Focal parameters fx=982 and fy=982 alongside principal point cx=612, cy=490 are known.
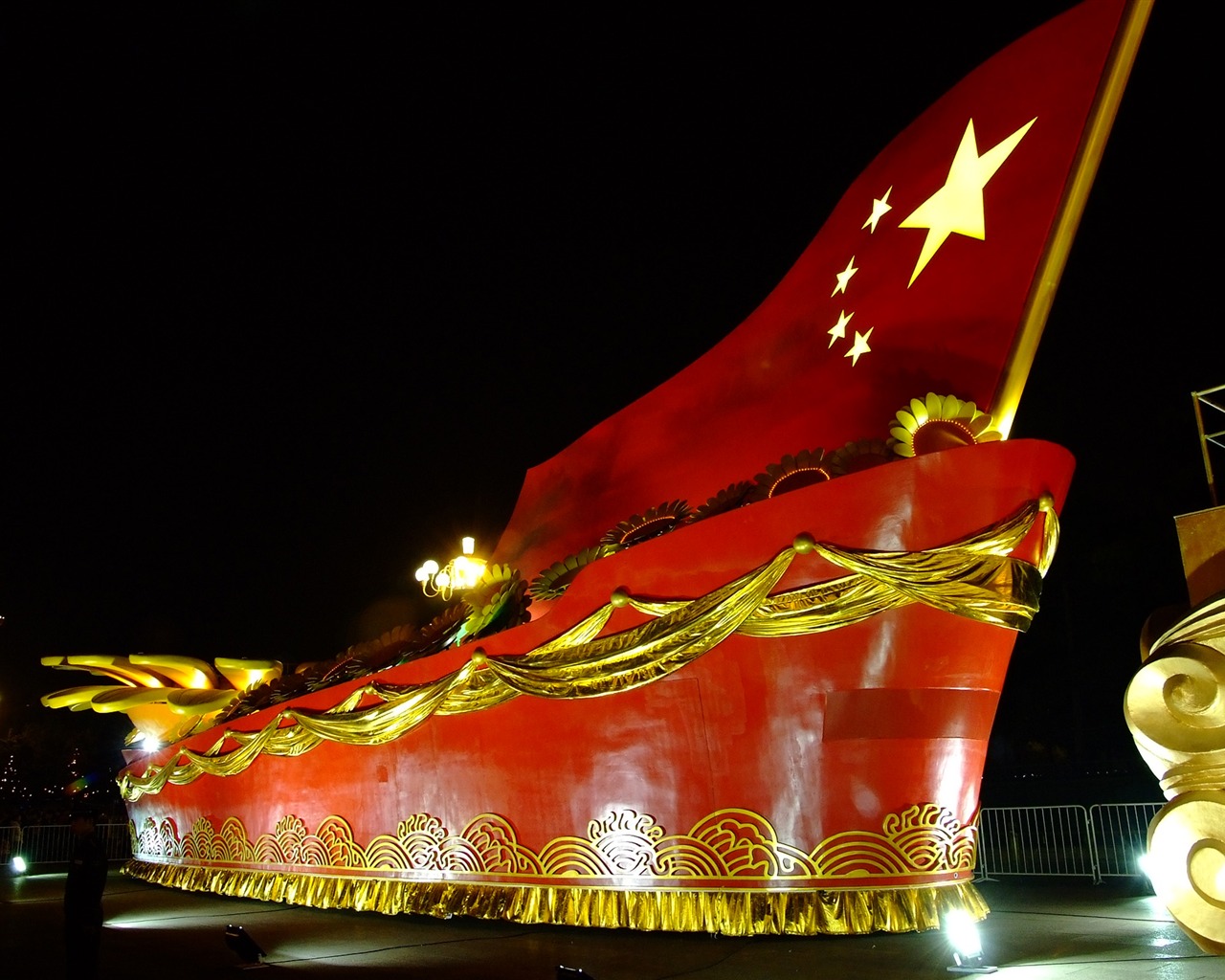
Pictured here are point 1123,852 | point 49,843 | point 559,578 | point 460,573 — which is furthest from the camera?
point 49,843

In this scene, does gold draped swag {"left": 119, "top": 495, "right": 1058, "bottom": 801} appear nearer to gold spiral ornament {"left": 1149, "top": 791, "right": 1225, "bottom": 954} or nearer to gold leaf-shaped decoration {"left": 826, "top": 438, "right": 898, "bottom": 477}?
gold leaf-shaped decoration {"left": 826, "top": 438, "right": 898, "bottom": 477}

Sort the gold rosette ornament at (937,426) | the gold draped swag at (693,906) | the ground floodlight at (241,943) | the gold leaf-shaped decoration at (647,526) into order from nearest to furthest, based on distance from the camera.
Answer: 1. the gold draped swag at (693,906)
2. the gold rosette ornament at (937,426)
3. the ground floodlight at (241,943)
4. the gold leaf-shaped decoration at (647,526)

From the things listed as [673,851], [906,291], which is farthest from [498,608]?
[906,291]

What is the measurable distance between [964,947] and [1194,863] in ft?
7.72

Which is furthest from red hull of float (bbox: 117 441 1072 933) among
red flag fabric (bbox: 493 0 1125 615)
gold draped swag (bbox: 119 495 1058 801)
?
red flag fabric (bbox: 493 0 1125 615)

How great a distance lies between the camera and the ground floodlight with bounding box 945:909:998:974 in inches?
188

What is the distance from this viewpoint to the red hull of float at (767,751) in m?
5.42

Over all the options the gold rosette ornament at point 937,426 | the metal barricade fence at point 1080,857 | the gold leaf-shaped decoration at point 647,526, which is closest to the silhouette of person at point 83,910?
the gold leaf-shaped decoration at point 647,526

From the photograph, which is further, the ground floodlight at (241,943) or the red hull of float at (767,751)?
the ground floodlight at (241,943)

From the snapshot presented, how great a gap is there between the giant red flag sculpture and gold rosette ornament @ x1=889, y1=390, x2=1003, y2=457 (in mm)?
17

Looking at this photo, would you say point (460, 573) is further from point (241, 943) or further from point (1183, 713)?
point (1183, 713)

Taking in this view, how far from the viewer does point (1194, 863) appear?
9.24ft

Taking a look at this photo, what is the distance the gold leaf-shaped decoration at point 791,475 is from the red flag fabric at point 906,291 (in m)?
0.52

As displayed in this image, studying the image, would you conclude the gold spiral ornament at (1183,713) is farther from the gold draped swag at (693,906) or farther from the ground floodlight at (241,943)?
the ground floodlight at (241,943)
